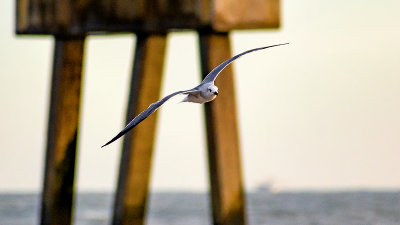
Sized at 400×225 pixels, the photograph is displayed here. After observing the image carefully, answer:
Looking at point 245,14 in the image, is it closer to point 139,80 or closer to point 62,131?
point 139,80

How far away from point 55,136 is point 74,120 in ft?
1.03

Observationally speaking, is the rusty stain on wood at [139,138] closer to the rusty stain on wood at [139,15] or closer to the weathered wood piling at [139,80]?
the weathered wood piling at [139,80]

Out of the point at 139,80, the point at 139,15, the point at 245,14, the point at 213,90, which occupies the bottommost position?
the point at 213,90

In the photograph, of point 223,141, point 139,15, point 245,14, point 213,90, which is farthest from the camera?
point 139,15

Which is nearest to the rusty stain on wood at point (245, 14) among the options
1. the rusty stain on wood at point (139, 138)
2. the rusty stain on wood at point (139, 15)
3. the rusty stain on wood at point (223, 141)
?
the rusty stain on wood at point (139, 15)

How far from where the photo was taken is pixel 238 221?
1382 cm

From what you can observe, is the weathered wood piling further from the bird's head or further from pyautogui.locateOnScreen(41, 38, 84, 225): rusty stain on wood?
the bird's head

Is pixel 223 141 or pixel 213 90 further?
pixel 223 141

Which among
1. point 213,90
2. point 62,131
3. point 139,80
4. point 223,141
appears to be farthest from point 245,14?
point 213,90

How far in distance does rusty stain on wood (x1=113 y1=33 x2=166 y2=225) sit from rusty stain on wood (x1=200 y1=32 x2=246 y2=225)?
3.84 feet

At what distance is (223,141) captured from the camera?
13.7m

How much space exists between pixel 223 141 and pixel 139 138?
4.90 ft

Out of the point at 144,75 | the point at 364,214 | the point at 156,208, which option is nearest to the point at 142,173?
the point at 144,75

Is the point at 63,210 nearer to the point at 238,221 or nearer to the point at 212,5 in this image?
the point at 238,221
